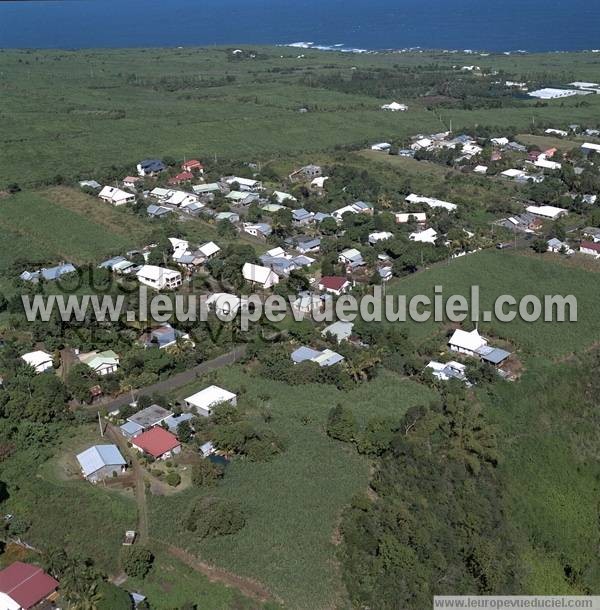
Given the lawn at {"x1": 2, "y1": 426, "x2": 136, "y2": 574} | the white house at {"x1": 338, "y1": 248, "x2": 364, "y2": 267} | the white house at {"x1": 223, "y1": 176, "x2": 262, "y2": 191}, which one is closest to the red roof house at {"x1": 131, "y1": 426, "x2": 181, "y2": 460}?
the lawn at {"x1": 2, "y1": 426, "x2": 136, "y2": 574}

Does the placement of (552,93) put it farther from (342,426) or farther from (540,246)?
(342,426)

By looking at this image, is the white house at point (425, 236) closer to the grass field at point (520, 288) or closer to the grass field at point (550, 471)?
the grass field at point (520, 288)

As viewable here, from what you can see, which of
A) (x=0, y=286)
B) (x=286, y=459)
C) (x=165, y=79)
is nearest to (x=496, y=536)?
(x=286, y=459)

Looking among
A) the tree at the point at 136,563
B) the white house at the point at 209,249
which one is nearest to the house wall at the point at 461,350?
the white house at the point at 209,249

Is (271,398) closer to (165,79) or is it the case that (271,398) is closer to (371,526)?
(371,526)

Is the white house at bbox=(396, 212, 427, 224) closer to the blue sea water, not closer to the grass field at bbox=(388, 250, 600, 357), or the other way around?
the grass field at bbox=(388, 250, 600, 357)
